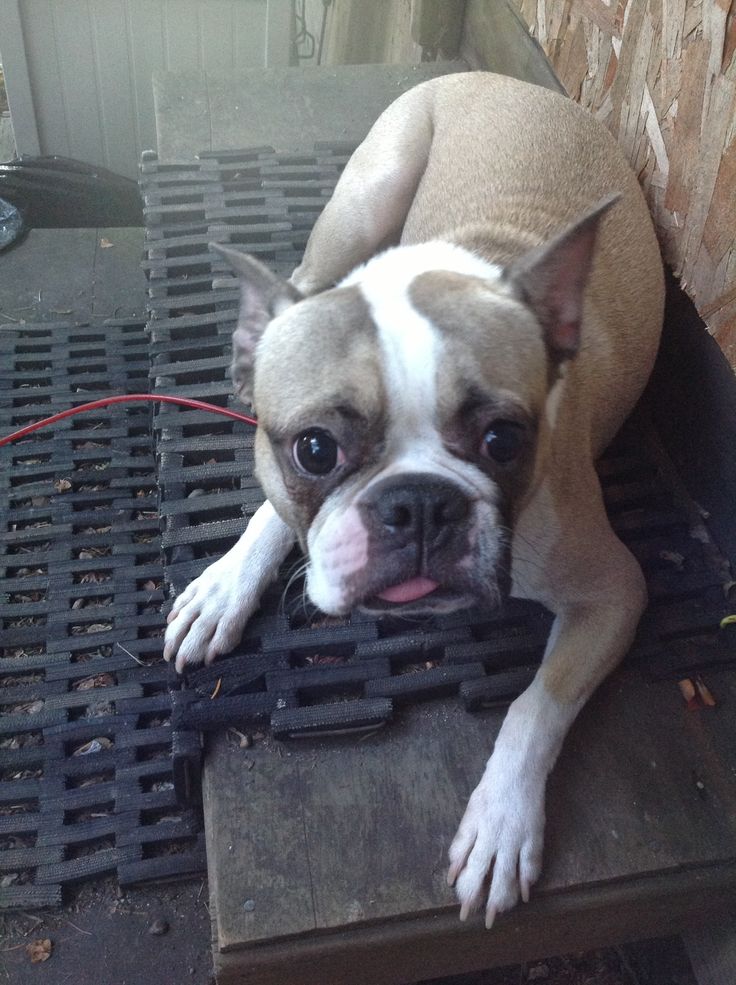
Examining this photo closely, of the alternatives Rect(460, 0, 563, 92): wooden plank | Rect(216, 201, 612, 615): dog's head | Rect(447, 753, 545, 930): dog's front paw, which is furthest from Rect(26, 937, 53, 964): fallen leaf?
Rect(460, 0, 563, 92): wooden plank

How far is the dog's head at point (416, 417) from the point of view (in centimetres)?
193

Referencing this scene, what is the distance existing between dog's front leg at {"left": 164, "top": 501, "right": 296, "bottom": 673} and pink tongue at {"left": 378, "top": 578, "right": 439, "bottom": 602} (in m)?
0.67

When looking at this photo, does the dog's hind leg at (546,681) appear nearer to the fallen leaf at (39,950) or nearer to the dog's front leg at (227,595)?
the dog's front leg at (227,595)

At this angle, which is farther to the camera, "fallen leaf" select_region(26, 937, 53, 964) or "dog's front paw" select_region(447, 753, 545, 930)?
"fallen leaf" select_region(26, 937, 53, 964)

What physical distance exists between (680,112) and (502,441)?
1.60m

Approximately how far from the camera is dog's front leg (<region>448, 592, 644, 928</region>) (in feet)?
6.69

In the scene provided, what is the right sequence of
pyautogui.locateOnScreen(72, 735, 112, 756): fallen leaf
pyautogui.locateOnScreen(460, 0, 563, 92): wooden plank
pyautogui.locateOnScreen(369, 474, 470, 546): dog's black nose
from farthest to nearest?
pyautogui.locateOnScreen(460, 0, 563, 92): wooden plank → pyautogui.locateOnScreen(72, 735, 112, 756): fallen leaf → pyautogui.locateOnScreen(369, 474, 470, 546): dog's black nose

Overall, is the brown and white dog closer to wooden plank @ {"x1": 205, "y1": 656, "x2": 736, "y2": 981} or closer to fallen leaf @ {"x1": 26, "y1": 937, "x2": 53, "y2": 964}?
wooden plank @ {"x1": 205, "y1": 656, "x2": 736, "y2": 981}

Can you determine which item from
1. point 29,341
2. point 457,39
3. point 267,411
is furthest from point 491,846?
point 457,39

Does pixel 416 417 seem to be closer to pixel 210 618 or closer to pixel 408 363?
pixel 408 363

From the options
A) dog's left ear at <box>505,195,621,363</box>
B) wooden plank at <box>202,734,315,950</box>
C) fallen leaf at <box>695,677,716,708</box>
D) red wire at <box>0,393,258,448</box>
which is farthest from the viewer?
red wire at <box>0,393,258,448</box>

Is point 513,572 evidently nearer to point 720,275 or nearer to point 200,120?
point 720,275

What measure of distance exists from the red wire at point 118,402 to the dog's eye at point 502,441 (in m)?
1.03

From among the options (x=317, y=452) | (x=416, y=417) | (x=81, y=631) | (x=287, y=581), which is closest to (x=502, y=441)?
(x=416, y=417)
